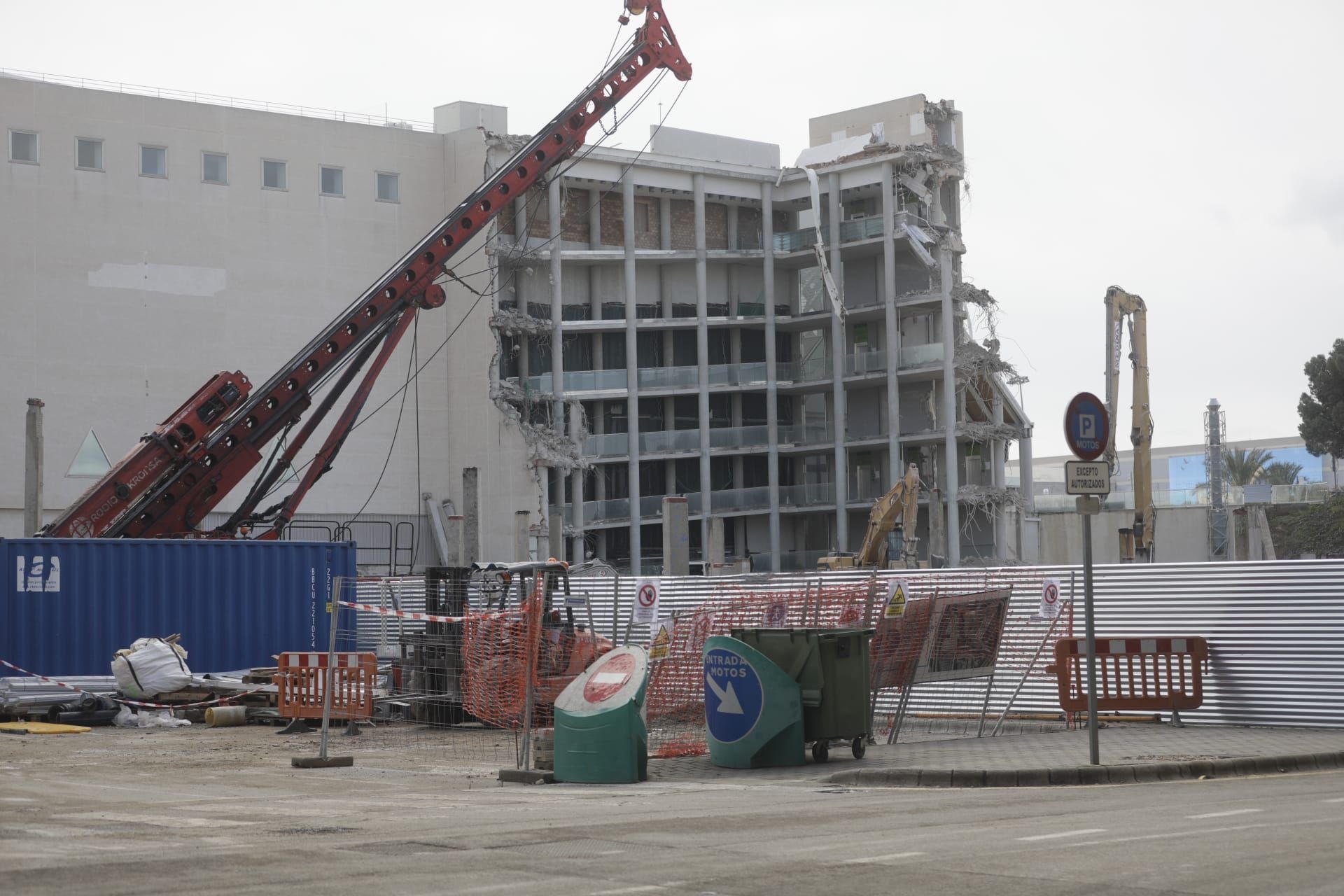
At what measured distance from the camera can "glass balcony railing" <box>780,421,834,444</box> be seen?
70.4 metres

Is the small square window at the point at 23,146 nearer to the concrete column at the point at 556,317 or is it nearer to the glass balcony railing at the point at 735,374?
the glass balcony railing at the point at 735,374

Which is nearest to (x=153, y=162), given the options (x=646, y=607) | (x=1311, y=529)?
(x=646, y=607)

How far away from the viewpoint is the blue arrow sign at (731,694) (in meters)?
15.7

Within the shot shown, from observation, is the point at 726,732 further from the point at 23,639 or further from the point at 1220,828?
the point at 23,639

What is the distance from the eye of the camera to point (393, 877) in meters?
8.33

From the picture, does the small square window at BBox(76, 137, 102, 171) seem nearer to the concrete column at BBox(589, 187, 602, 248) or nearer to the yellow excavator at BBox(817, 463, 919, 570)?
the concrete column at BBox(589, 187, 602, 248)

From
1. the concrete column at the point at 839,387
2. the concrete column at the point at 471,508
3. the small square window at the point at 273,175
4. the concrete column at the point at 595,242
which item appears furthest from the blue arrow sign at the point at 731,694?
the concrete column at the point at 839,387

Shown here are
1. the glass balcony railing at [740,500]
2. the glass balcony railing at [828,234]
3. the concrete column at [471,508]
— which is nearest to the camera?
the concrete column at [471,508]

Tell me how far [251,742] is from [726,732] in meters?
8.28

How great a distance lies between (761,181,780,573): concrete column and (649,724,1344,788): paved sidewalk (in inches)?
1993

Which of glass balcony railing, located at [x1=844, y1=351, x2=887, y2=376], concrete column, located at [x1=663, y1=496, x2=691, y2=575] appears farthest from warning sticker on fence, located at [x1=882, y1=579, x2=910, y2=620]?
glass balcony railing, located at [x1=844, y1=351, x2=887, y2=376]

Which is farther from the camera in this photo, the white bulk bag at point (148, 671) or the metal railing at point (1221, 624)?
the white bulk bag at point (148, 671)

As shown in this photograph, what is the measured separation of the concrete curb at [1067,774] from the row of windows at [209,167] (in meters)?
45.7

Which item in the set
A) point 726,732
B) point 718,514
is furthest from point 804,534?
Answer: point 726,732
